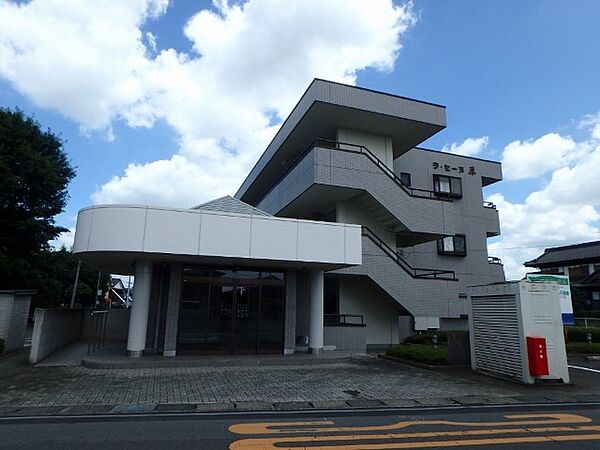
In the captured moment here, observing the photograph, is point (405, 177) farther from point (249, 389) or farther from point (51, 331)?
point (51, 331)

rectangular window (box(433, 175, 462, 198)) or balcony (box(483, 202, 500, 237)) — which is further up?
rectangular window (box(433, 175, 462, 198))

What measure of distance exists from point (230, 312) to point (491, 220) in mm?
17374

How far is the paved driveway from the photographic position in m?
8.16

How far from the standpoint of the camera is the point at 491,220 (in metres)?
24.0

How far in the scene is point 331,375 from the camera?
36.2 feet

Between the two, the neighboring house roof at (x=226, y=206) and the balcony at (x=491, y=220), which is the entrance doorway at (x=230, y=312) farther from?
the balcony at (x=491, y=220)

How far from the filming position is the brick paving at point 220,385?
812 centimetres

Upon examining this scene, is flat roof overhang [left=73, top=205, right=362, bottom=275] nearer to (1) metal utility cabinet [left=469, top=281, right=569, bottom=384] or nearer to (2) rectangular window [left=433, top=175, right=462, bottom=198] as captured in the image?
(1) metal utility cabinet [left=469, top=281, right=569, bottom=384]

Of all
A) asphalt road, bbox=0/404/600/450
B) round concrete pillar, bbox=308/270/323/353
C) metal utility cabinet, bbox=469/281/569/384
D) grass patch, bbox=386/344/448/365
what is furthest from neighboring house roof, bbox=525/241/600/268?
asphalt road, bbox=0/404/600/450

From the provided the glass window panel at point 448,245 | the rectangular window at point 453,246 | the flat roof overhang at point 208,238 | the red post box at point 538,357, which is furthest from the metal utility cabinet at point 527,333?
the glass window panel at point 448,245

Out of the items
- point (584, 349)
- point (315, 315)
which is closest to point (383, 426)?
point (315, 315)

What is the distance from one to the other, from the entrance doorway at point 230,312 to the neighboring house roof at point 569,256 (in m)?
34.5

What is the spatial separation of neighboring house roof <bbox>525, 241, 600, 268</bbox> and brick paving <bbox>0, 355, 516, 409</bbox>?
33.5m

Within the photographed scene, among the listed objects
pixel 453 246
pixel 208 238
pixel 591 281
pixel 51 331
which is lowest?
pixel 51 331
